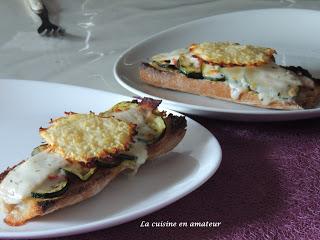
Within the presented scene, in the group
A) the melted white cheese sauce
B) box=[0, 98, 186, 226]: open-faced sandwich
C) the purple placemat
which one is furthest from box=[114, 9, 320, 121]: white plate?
the melted white cheese sauce

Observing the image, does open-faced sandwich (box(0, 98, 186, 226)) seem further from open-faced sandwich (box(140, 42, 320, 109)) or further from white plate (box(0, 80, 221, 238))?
open-faced sandwich (box(140, 42, 320, 109))

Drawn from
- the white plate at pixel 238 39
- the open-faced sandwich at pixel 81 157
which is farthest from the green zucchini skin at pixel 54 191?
the white plate at pixel 238 39

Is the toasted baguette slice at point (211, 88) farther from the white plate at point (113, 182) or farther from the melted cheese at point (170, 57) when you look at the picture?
the white plate at point (113, 182)

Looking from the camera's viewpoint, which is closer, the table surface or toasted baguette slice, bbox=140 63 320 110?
the table surface

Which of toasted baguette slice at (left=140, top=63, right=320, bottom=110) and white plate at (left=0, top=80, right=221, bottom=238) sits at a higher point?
white plate at (left=0, top=80, right=221, bottom=238)

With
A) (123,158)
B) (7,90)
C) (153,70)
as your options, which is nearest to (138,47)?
(153,70)

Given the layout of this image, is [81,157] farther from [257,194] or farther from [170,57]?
[170,57]
